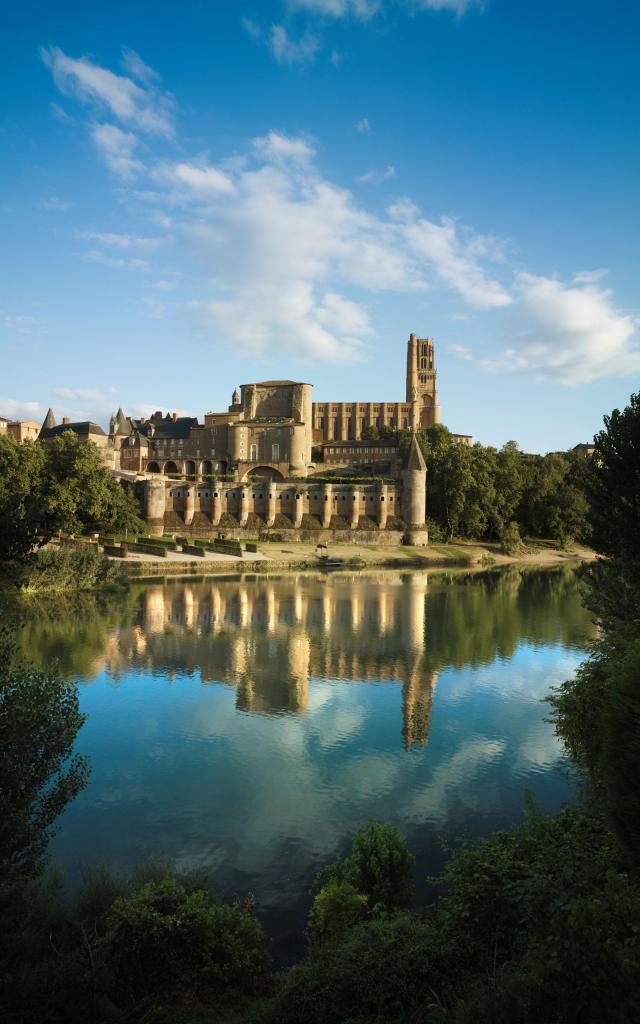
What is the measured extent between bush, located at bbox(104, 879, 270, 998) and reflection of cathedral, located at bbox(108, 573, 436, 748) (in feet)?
28.3

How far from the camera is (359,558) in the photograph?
2253 inches

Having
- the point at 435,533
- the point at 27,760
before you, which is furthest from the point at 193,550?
the point at 27,760

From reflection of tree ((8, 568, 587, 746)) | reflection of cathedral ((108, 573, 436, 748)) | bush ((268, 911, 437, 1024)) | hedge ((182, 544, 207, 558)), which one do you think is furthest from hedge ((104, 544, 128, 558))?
bush ((268, 911, 437, 1024))

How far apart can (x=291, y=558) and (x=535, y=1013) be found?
50063 millimetres

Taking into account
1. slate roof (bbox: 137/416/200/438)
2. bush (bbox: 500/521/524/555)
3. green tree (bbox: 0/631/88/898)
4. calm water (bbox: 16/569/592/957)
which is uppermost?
slate roof (bbox: 137/416/200/438)

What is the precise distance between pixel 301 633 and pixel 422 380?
85.6 metres

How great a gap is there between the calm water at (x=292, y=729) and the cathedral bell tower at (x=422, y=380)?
2878 inches

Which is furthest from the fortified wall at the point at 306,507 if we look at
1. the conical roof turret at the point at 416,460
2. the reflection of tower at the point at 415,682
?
the reflection of tower at the point at 415,682

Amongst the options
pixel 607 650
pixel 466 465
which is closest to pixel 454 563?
pixel 466 465

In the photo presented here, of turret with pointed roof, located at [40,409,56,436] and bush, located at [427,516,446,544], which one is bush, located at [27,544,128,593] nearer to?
bush, located at [427,516,446,544]

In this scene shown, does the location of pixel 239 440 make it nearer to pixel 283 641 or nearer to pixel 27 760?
pixel 283 641

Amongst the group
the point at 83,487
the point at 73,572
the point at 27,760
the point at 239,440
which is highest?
the point at 239,440

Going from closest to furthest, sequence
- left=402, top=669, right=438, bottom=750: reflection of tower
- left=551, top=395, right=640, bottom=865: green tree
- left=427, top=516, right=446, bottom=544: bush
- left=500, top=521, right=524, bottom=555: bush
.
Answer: left=551, top=395, right=640, bottom=865: green tree
left=402, top=669, right=438, bottom=750: reflection of tower
left=500, top=521, right=524, bottom=555: bush
left=427, top=516, right=446, bottom=544: bush

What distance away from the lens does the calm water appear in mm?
10984
